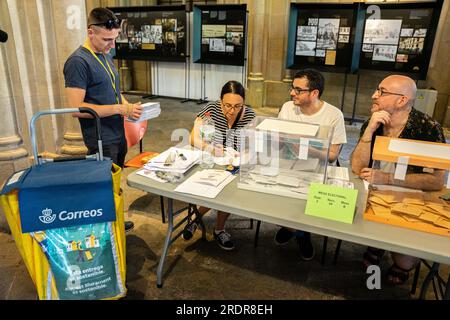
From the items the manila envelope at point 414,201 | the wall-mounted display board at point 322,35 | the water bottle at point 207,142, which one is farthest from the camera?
the wall-mounted display board at point 322,35

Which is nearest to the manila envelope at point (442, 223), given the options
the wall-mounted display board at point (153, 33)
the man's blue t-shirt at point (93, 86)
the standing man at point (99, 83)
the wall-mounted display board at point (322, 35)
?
the standing man at point (99, 83)

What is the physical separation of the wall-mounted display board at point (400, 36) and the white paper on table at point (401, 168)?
4.88 m

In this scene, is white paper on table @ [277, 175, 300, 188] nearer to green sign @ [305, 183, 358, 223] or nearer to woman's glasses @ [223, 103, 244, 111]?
green sign @ [305, 183, 358, 223]

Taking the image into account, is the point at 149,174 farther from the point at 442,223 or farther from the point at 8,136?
the point at 8,136

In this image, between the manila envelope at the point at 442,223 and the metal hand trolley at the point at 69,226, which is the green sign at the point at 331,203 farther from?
the metal hand trolley at the point at 69,226

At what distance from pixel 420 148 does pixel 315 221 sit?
604 millimetres

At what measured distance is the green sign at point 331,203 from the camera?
1539 mm

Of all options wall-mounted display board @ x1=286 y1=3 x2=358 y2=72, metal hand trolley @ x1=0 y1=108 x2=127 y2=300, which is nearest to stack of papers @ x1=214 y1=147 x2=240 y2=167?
metal hand trolley @ x1=0 y1=108 x2=127 y2=300

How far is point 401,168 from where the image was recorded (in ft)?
5.30

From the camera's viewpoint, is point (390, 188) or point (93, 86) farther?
point (93, 86)

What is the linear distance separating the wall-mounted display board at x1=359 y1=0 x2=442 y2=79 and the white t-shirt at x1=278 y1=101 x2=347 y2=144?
413 centimetres

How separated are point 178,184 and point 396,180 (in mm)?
1112

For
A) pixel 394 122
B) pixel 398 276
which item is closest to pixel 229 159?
pixel 394 122

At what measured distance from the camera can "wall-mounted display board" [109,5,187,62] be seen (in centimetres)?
744
